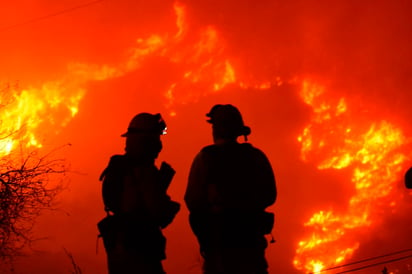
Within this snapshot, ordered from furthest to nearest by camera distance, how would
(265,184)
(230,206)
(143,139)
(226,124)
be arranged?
(143,139) < (226,124) < (265,184) < (230,206)

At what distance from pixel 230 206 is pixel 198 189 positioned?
44 centimetres

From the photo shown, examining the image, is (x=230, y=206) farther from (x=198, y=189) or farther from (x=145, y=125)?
(x=145, y=125)

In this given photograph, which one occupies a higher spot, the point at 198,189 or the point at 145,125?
the point at 145,125

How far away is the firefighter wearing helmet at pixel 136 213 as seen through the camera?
569 cm

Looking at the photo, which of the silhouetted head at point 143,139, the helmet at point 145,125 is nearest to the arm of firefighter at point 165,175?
the silhouetted head at point 143,139

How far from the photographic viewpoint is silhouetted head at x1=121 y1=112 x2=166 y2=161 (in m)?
6.09

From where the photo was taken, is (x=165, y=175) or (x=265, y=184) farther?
(x=165, y=175)

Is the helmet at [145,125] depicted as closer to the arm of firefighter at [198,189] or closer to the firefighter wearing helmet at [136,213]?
the firefighter wearing helmet at [136,213]

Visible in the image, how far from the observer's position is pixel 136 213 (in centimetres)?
573

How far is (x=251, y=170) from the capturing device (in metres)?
5.70

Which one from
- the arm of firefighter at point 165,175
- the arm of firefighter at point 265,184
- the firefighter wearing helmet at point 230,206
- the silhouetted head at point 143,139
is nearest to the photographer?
the firefighter wearing helmet at point 230,206

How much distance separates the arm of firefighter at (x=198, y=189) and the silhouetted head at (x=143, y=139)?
2.48 feet

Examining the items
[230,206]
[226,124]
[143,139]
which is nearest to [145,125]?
[143,139]

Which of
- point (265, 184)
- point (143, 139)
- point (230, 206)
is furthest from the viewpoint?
point (143, 139)
